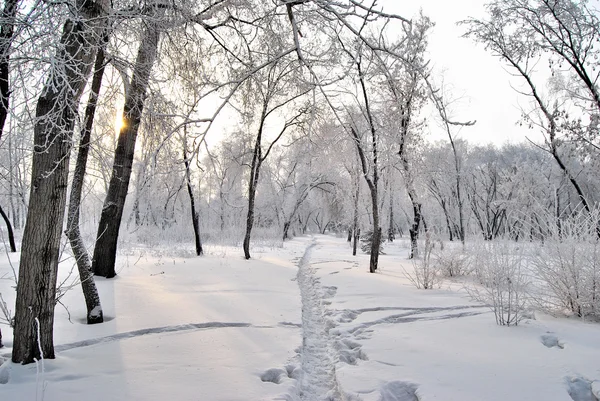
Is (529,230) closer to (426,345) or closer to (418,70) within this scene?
(426,345)

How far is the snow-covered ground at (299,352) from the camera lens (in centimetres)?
265

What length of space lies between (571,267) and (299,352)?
12.3 feet

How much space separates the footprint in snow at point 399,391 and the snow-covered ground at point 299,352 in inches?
0.4

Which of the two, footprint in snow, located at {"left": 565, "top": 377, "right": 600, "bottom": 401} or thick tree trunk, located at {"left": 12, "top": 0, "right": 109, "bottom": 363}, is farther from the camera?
thick tree trunk, located at {"left": 12, "top": 0, "right": 109, "bottom": 363}

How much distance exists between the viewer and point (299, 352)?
3.74m

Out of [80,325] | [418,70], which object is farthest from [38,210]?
[418,70]

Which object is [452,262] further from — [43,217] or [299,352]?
[43,217]

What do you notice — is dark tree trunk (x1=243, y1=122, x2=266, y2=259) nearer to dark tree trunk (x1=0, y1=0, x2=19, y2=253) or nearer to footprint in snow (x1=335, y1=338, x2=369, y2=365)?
footprint in snow (x1=335, y1=338, x2=369, y2=365)

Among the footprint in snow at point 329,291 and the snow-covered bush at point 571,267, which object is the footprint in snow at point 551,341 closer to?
the snow-covered bush at point 571,267

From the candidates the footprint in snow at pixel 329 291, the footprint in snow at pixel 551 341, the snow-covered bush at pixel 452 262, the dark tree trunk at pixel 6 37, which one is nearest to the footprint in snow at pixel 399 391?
the footprint in snow at pixel 551 341

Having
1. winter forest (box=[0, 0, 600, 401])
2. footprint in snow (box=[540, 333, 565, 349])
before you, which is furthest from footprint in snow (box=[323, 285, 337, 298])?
footprint in snow (box=[540, 333, 565, 349])

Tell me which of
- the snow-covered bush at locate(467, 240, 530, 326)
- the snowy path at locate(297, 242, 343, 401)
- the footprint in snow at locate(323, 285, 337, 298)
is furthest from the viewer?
the footprint in snow at locate(323, 285, 337, 298)

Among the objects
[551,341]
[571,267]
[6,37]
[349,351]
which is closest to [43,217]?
[6,37]

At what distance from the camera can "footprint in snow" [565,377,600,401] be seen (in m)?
2.55
